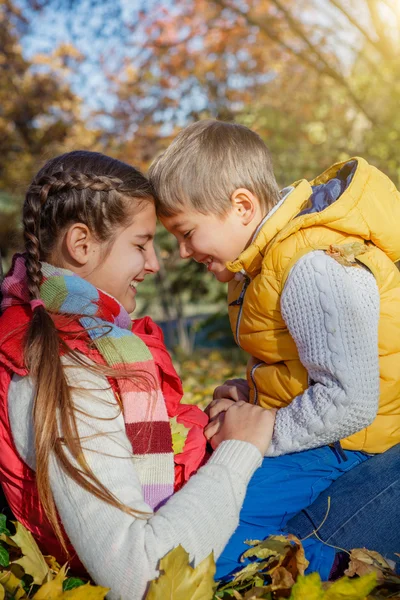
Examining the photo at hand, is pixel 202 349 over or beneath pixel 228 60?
beneath

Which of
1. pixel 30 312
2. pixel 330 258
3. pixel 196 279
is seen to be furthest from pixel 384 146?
pixel 30 312

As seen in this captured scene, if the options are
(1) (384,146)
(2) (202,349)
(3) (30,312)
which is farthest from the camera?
(2) (202,349)

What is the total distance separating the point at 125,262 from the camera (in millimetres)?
1947

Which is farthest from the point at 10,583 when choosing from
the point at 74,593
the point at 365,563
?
the point at 365,563

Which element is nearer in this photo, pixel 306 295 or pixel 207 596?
pixel 207 596

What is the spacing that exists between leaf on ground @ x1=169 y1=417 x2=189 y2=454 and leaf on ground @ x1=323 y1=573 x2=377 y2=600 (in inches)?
23.1

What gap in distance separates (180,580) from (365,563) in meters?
0.61

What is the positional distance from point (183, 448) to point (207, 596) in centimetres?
52

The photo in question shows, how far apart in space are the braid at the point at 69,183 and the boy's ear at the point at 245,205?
0.48 metres

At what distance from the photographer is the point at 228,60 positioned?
12.3 m

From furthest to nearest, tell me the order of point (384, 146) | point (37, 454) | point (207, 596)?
point (384, 146) < point (37, 454) < point (207, 596)

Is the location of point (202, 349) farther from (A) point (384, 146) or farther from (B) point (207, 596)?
(B) point (207, 596)

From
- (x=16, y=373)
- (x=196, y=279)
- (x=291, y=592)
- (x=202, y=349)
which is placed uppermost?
(x=16, y=373)

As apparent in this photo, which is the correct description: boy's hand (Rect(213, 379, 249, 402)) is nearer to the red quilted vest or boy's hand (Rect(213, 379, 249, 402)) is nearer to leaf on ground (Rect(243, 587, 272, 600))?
the red quilted vest
